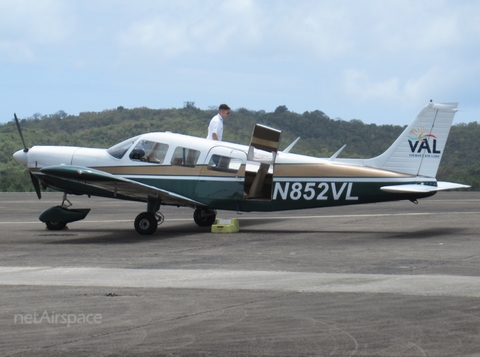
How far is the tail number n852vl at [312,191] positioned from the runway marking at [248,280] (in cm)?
529

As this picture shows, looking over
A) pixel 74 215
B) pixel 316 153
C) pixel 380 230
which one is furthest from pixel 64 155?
pixel 316 153

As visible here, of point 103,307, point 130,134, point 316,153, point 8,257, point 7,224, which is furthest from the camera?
point 130,134

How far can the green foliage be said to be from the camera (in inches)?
2000

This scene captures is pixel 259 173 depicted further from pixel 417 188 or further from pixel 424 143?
pixel 424 143

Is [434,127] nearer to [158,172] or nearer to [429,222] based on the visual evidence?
[429,222]

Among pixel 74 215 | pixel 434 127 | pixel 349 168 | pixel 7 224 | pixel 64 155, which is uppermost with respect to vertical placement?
pixel 434 127

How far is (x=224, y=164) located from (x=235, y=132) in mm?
39744

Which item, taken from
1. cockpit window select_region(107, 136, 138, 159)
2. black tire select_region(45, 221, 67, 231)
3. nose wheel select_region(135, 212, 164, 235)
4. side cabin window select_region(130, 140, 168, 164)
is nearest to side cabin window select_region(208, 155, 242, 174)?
side cabin window select_region(130, 140, 168, 164)

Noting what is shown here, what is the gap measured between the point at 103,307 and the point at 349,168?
853 cm

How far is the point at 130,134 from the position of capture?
70.1 metres

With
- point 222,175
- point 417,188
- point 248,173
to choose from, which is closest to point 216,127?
point 222,175

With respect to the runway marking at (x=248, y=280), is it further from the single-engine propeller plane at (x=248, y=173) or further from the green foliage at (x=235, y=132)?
the green foliage at (x=235, y=132)

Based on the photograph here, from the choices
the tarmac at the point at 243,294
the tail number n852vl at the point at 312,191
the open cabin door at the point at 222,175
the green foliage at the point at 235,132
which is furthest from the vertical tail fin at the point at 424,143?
the green foliage at the point at 235,132

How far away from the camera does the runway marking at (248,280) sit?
834 centimetres
